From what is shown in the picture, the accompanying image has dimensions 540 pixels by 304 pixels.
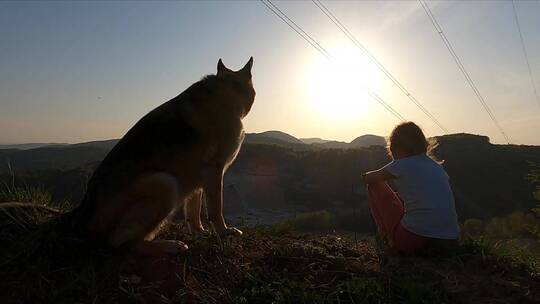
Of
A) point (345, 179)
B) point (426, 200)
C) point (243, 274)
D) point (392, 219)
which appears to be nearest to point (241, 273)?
point (243, 274)

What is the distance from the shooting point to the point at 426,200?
4.14m

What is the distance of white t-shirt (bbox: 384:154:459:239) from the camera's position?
413 centimetres

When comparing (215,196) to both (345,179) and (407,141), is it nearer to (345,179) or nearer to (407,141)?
(407,141)

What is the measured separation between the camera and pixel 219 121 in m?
4.41

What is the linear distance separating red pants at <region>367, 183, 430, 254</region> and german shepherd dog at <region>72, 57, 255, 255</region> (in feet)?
5.05

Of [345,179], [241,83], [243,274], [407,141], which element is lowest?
[345,179]

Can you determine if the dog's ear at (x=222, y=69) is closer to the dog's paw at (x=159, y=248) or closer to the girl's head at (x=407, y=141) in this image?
the girl's head at (x=407, y=141)

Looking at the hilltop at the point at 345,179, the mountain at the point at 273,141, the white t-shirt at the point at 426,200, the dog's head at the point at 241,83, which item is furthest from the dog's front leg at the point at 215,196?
the mountain at the point at 273,141

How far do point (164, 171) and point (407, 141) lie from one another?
2535 millimetres

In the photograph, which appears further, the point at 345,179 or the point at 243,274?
the point at 345,179

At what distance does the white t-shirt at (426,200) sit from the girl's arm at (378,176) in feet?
0.30

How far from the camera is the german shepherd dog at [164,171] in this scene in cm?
348

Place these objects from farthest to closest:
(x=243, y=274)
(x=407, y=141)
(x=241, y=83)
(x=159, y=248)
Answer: (x=241, y=83) → (x=407, y=141) → (x=159, y=248) → (x=243, y=274)

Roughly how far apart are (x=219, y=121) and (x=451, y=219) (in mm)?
2535
